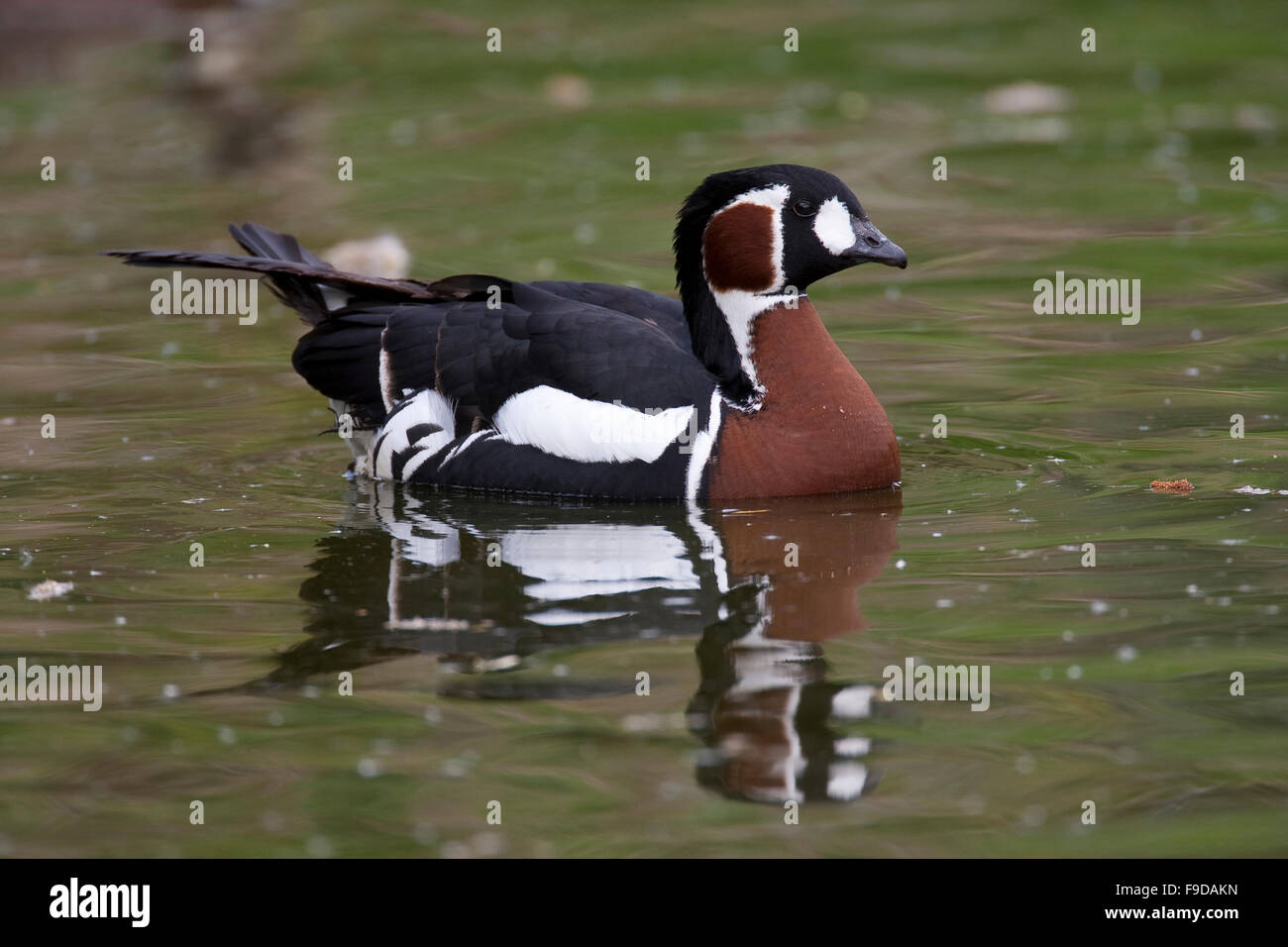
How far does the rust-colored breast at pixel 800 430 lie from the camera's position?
8320mm

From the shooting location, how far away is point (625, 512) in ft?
27.4

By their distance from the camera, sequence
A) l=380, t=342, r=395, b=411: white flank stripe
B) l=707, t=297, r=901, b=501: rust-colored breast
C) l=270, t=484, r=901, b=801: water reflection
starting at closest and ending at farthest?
1. l=270, t=484, r=901, b=801: water reflection
2. l=707, t=297, r=901, b=501: rust-colored breast
3. l=380, t=342, r=395, b=411: white flank stripe

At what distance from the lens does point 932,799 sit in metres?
5.38

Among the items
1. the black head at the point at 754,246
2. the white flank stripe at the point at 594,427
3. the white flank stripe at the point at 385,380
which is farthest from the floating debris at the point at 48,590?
the black head at the point at 754,246

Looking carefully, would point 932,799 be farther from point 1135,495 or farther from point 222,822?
point 1135,495

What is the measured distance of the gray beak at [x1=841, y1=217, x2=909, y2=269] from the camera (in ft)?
27.5

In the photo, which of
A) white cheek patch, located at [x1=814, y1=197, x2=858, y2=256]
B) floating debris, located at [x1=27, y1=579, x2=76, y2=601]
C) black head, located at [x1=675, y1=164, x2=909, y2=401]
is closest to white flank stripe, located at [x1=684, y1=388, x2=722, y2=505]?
black head, located at [x1=675, y1=164, x2=909, y2=401]

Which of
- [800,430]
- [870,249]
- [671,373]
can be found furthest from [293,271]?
[870,249]

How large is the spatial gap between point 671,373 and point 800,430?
24.5 inches

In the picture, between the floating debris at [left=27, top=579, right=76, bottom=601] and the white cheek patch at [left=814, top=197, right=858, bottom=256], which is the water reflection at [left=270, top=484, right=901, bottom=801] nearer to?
the floating debris at [left=27, top=579, right=76, bottom=601]

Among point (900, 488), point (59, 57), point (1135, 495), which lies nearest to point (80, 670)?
point (900, 488)

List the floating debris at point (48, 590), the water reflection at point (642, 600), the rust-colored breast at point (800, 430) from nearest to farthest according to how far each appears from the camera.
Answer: the water reflection at point (642, 600)
the floating debris at point (48, 590)
the rust-colored breast at point (800, 430)

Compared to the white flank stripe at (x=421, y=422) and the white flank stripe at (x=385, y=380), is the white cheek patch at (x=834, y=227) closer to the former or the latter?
the white flank stripe at (x=421, y=422)

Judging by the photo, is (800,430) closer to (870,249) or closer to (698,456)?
(698,456)
